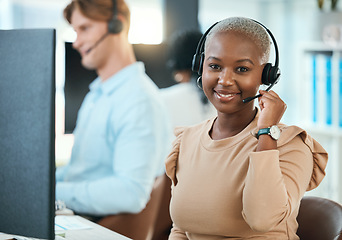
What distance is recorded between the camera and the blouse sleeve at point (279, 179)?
3.50ft

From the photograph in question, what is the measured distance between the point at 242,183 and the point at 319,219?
0.28 metres

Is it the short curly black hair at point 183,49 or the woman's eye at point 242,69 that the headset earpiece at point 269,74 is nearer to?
the woman's eye at point 242,69

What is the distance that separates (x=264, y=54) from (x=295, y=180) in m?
0.31

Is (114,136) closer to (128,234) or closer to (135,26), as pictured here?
(128,234)

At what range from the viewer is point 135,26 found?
144 inches

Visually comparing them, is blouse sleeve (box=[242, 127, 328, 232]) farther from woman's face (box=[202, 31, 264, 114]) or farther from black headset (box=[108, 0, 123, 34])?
black headset (box=[108, 0, 123, 34])

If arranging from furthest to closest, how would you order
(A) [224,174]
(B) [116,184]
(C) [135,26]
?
(C) [135,26]
(B) [116,184]
(A) [224,174]

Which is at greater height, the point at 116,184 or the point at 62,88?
the point at 62,88

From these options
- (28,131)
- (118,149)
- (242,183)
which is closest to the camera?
(28,131)

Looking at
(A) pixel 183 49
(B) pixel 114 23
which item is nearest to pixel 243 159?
(B) pixel 114 23

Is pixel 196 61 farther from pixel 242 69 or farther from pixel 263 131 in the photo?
pixel 263 131

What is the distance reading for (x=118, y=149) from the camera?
2.26 meters

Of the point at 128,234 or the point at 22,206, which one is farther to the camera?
the point at 128,234

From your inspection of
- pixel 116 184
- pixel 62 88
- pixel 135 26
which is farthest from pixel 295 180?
pixel 135 26
